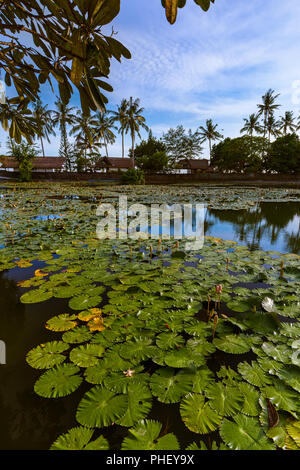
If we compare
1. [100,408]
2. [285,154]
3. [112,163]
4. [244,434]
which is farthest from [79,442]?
[112,163]

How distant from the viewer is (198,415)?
3.57ft

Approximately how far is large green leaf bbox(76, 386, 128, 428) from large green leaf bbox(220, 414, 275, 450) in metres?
0.50

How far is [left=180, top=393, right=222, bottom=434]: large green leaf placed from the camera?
1.03 metres

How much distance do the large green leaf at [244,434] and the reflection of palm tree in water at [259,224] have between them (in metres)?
3.22

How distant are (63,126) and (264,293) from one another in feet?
115

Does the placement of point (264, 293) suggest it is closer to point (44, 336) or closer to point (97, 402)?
point (97, 402)

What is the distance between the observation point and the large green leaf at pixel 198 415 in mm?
1033

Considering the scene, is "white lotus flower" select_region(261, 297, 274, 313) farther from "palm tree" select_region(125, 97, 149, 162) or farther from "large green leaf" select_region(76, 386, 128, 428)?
"palm tree" select_region(125, 97, 149, 162)

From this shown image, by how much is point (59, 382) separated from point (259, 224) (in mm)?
5883

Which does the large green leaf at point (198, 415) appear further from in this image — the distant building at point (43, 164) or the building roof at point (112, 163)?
the distant building at point (43, 164)

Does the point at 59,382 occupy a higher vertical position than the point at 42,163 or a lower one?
lower

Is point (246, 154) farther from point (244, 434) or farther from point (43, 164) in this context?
point (244, 434)

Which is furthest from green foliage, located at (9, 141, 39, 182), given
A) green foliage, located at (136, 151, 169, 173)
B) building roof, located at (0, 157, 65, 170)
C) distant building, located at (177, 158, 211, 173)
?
distant building, located at (177, 158, 211, 173)

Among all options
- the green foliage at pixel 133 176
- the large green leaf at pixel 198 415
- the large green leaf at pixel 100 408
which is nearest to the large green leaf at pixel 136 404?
the large green leaf at pixel 100 408
